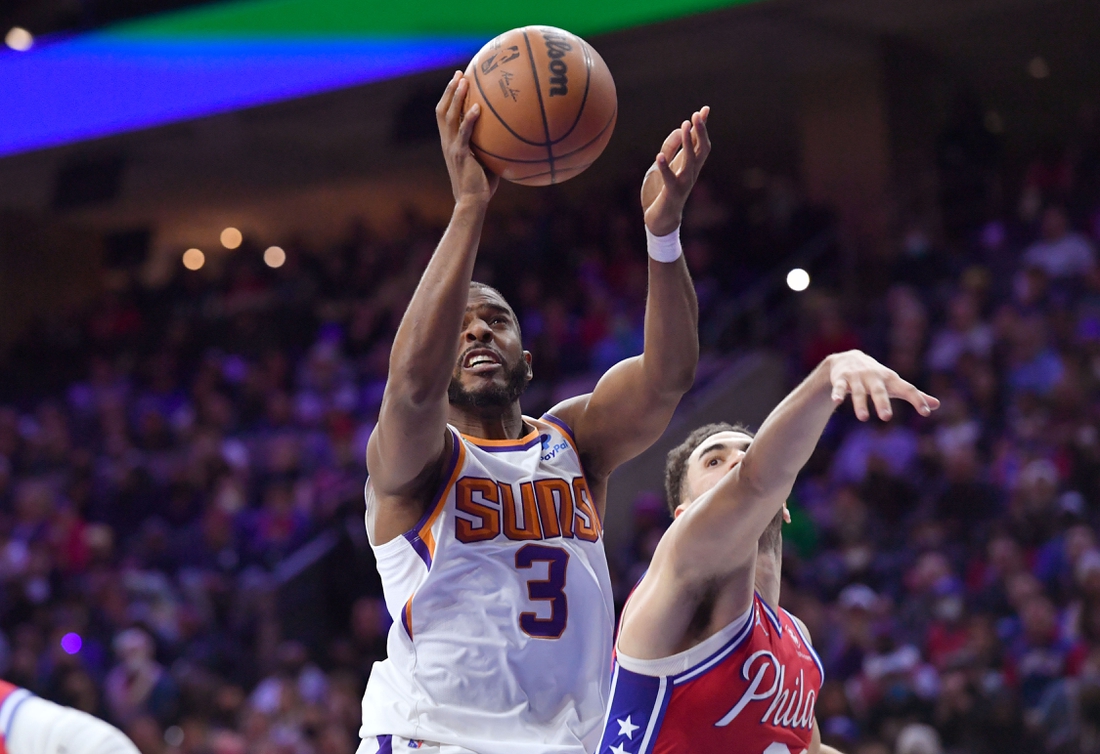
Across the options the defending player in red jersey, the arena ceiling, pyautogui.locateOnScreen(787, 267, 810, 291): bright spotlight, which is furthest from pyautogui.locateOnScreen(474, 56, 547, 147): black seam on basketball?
pyautogui.locateOnScreen(787, 267, 810, 291): bright spotlight

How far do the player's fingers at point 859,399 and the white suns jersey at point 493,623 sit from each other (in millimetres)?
1186

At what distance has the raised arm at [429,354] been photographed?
3164 millimetres

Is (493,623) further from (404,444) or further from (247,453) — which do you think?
(247,453)

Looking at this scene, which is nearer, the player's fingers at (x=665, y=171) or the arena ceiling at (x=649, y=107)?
the player's fingers at (x=665, y=171)

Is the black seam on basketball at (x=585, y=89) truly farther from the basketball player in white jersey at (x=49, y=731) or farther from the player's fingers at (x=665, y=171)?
the basketball player in white jersey at (x=49, y=731)

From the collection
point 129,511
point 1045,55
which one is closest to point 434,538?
point 129,511

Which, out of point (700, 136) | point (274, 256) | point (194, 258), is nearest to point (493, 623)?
point (700, 136)

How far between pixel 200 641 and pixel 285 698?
1517 millimetres

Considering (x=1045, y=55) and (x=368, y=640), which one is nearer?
(x=368, y=640)

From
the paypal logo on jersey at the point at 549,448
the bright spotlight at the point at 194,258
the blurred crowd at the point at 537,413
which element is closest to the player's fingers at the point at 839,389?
the paypal logo on jersey at the point at 549,448

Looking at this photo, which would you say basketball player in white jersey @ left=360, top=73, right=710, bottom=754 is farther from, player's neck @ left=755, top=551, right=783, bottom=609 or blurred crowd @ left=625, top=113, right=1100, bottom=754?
blurred crowd @ left=625, top=113, right=1100, bottom=754

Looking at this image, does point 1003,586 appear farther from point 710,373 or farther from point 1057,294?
point 710,373

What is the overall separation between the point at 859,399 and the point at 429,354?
3.73 ft

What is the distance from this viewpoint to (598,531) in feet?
11.9
